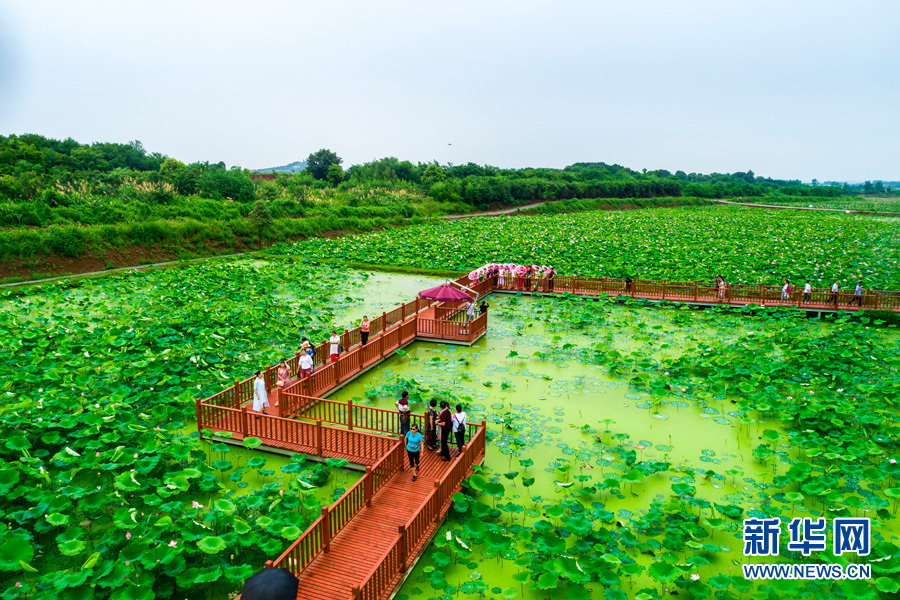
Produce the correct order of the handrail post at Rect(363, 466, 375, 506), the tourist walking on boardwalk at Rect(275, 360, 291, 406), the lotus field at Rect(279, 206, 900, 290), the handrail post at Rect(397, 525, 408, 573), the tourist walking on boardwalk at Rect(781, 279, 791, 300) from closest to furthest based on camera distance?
1. the handrail post at Rect(397, 525, 408, 573)
2. the handrail post at Rect(363, 466, 375, 506)
3. the tourist walking on boardwalk at Rect(275, 360, 291, 406)
4. the tourist walking on boardwalk at Rect(781, 279, 791, 300)
5. the lotus field at Rect(279, 206, 900, 290)

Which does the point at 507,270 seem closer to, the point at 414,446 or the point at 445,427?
the point at 445,427

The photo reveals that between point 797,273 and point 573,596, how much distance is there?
26492 mm

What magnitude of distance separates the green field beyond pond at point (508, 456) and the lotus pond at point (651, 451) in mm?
48

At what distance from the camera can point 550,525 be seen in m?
7.96

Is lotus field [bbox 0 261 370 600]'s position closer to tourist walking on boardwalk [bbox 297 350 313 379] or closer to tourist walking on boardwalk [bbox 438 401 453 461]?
tourist walking on boardwalk [bbox 438 401 453 461]

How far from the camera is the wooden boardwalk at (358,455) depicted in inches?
267

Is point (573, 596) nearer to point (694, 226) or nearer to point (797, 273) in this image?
point (797, 273)

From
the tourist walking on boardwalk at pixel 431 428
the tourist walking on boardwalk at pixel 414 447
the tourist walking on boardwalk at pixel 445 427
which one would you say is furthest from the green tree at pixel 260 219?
the tourist walking on boardwalk at pixel 414 447

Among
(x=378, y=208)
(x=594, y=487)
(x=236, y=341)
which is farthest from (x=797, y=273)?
(x=378, y=208)

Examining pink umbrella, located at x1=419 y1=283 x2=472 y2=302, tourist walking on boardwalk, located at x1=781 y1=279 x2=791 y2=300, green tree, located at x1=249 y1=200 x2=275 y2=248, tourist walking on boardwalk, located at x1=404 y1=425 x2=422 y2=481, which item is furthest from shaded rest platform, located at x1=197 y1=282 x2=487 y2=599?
green tree, located at x1=249 y1=200 x2=275 y2=248

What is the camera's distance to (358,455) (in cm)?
965

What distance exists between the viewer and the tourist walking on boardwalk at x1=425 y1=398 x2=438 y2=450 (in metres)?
9.57

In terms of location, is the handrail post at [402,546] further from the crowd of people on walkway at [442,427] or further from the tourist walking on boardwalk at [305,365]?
the tourist walking on boardwalk at [305,365]

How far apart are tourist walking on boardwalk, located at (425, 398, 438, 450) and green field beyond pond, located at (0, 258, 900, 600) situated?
101 centimetres
